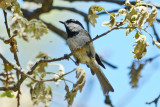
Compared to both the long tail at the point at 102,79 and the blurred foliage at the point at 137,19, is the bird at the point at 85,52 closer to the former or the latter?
the long tail at the point at 102,79

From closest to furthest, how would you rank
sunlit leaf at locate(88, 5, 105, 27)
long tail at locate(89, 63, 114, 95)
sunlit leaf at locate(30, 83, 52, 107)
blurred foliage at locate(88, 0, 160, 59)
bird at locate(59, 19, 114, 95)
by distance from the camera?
blurred foliage at locate(88, 0, 160, 59), sunlit leaf at locate(88, 5, 105, 27), sunlit leaf at locate(30, 83, 52, 107), long tail at locate(89, 63, 114, 95), bird at locate(59, 19, 114, 95)

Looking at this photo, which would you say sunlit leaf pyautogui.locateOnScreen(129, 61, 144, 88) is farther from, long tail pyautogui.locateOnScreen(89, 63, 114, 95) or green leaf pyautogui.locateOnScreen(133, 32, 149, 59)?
green leaf pyautogui.locateOnScreen(133, 32, 149, 59)

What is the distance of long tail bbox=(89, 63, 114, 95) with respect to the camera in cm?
329

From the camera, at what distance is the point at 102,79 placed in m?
3.54

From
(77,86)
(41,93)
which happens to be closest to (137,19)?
(77,86)

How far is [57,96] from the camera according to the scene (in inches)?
132

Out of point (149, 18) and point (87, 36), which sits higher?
point (149, 18)

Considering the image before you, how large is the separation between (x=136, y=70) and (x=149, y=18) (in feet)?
5.07

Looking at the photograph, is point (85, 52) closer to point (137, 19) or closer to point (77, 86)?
point (77, 86)

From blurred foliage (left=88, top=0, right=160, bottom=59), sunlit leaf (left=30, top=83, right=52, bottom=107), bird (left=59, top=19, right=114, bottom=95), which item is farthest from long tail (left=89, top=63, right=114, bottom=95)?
blurred foliage (left=88, top=0, right=160, bottom=59)

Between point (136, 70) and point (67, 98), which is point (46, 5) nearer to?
point (136, 70)

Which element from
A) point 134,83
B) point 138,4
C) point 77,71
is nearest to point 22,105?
point 134,83

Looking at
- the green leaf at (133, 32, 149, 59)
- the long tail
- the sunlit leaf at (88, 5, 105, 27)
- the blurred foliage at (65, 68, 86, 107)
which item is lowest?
the long tail

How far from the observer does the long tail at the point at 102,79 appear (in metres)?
3.29
